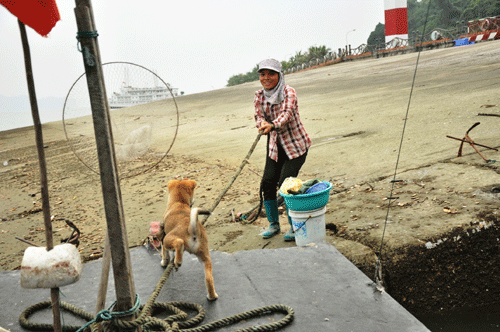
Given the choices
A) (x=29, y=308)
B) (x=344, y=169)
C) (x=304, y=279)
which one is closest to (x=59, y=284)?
(x=29, y=308)

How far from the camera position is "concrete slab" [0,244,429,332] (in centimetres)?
275

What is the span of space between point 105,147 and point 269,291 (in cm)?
171

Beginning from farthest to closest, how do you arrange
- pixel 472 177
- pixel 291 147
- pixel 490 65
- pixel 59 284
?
1. pixel 490 65
2. pixel 472 177
3. pixel 291 147
4. pixel 59 284

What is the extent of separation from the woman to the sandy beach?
0.55 metres

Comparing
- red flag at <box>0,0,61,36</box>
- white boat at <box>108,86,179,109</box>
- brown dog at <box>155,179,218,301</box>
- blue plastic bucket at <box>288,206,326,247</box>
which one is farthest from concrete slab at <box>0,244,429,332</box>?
red flag at <box>0,0,61,36</box>

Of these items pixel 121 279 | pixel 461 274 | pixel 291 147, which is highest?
pixel 291 147

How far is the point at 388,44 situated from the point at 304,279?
40.9m

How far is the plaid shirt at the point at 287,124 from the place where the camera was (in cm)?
463

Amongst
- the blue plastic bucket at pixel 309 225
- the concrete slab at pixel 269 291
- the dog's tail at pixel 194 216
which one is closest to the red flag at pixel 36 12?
the dog's tail at pixel 194 216

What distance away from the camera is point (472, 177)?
17.1 ft

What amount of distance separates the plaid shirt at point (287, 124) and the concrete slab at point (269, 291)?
1387mm

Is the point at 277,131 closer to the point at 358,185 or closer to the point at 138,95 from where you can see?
the point at 358,185

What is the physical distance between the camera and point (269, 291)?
316 cm

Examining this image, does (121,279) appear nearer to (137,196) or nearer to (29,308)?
(29,308)
